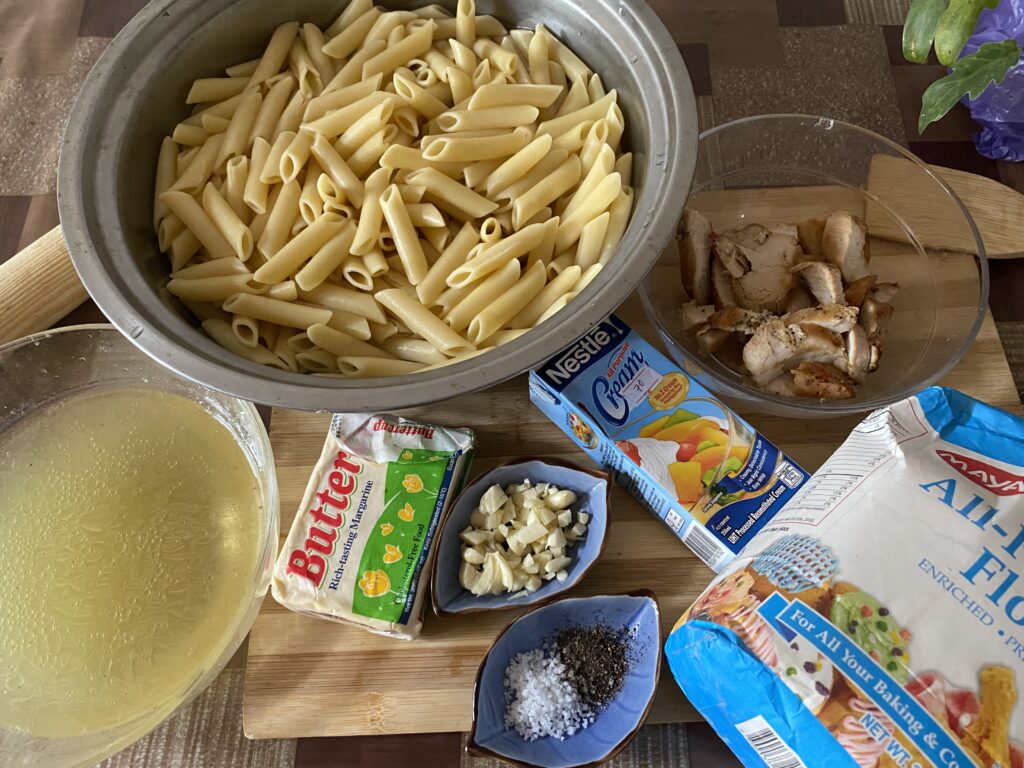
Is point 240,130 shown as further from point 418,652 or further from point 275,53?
point 418,652

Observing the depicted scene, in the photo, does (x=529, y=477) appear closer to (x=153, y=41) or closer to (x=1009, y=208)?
(x=153, y=41)

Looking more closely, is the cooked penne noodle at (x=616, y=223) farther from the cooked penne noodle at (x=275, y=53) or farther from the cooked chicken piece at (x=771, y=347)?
the cooked penne noodle at (x=275, y=53)

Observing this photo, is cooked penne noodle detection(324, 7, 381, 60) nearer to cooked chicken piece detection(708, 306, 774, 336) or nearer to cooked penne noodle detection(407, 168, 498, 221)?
cooked penne noodle detection(407, 168, 498, 221)

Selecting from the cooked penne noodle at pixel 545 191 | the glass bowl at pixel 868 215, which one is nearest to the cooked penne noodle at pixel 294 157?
the cooked penne noodle at pixel 545 191

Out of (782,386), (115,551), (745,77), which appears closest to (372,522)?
(115,551)

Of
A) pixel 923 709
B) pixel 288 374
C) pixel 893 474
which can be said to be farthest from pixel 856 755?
pixel 288 374

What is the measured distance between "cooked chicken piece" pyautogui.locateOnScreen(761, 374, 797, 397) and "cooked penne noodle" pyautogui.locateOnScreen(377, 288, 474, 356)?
45 centimetres

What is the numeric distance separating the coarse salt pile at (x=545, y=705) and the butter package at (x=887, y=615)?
0.45 feet

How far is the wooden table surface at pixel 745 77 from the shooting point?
1513mm

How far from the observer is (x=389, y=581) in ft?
3.40

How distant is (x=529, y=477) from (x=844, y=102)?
3.54ft

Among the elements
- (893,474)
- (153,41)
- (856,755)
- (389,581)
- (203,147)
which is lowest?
(389,581)

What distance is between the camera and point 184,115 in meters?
1.26

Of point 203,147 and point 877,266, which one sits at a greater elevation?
point 203,147
